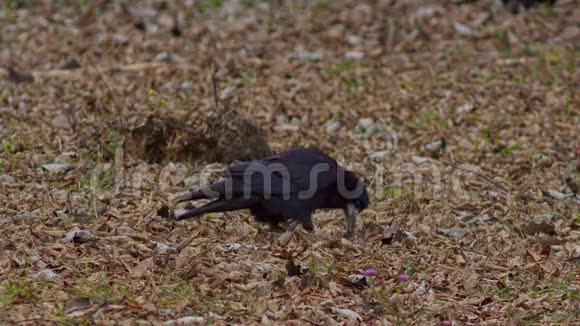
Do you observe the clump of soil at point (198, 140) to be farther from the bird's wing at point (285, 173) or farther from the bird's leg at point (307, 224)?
the bird's leg at point (307, 224)

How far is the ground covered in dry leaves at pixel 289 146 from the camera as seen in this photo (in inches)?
178

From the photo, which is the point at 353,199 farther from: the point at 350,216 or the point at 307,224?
the point at 307,224

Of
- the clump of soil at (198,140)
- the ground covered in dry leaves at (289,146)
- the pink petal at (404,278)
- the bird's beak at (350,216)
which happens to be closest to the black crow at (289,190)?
the bird's beak at (350,216)

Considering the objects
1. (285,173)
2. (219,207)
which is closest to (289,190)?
(285,173)

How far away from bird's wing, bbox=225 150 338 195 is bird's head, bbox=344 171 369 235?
0.11 m

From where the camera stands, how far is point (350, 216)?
5.82m

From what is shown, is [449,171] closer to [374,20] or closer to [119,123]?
[119,123]

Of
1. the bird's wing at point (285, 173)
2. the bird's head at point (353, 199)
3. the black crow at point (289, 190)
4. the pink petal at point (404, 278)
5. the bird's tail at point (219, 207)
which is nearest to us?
the pink petal at point (404, 278)

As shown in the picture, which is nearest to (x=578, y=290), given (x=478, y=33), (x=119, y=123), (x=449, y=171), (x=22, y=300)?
(x=449, y=171)

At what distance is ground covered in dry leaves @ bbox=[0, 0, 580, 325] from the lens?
178 inches

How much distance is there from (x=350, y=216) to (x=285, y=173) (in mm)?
482

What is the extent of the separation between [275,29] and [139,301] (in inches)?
230
